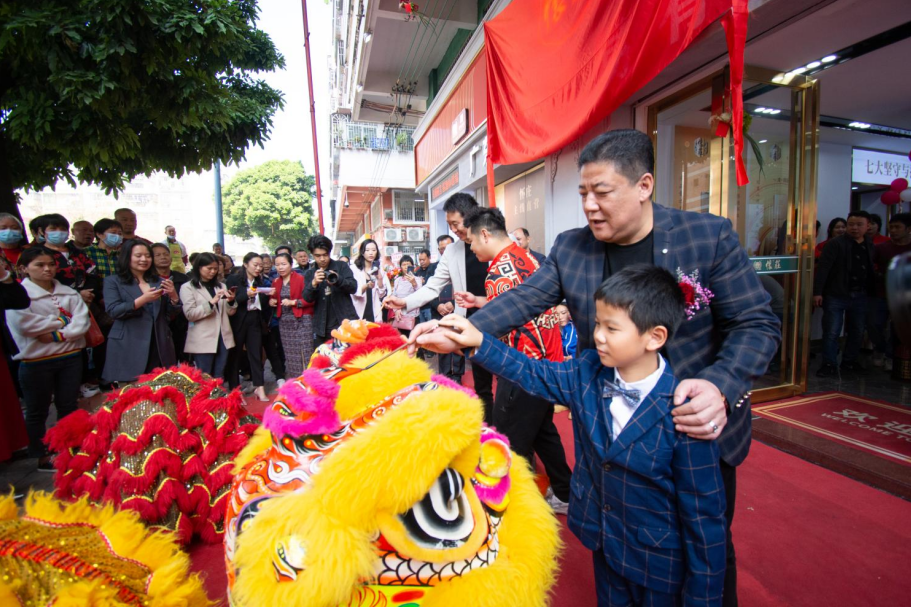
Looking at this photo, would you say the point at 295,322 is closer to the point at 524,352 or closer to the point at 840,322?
the point at 524,352

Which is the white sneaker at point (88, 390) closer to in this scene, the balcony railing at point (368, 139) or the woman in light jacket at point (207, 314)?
the woman in light jacket at point (207, 314)

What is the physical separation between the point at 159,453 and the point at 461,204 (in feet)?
7.89

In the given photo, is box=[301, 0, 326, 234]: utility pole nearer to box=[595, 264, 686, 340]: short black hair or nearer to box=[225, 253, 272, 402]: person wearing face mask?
box=[225, 253, 272, 402]: person wearing face mask

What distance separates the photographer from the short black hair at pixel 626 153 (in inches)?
53.9

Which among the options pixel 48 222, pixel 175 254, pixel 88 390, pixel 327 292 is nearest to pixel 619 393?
pixel 327 292

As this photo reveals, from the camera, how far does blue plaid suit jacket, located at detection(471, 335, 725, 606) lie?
118 centimetres

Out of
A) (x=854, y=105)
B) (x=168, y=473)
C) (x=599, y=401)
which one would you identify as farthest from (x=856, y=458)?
(x=854, y=105)

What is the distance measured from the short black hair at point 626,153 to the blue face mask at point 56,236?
5.24 metres

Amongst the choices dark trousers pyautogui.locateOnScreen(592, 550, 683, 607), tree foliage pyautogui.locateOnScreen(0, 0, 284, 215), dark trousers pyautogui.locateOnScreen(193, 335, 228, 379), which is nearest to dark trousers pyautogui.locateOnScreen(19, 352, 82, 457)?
dark trousers pyautogui.locateOnScreen(193, 335, 228, 379)

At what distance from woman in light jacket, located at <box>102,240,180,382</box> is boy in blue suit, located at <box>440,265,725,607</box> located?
3907 millimetres

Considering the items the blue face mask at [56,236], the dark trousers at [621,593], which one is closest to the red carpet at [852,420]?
the dark trousers at [621,593]

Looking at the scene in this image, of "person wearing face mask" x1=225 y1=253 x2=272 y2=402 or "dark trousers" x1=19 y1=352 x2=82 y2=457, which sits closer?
"dark trousers" x1=19 y1=352 x2=82 y2=457

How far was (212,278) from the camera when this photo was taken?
185 inches

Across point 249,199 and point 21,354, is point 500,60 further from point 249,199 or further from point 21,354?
point 249,199
